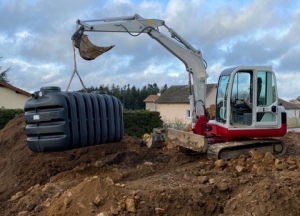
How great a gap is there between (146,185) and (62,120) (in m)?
1.87

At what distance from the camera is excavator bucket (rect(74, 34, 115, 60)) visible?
28.6 feet

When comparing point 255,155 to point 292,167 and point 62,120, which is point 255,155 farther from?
point 62,120

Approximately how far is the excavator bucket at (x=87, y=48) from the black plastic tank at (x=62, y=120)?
1394 mm

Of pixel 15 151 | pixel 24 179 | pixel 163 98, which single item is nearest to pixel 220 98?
pixel 24 179

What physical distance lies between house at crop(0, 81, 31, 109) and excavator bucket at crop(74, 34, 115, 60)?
1787cm

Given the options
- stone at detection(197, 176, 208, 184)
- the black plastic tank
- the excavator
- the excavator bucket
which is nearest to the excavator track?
the excavator

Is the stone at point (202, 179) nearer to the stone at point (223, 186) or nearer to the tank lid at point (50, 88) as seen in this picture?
the stone at point (223, 186)

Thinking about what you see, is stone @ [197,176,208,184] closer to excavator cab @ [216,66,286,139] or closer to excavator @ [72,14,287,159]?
excavator @ [72,14,287,159]

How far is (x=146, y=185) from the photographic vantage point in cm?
Answer: 626

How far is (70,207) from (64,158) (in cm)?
414

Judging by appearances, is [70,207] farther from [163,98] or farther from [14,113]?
[163,98]

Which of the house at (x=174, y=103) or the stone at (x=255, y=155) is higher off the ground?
the house at (x=174, y=103)

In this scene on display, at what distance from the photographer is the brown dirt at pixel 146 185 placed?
5418mm

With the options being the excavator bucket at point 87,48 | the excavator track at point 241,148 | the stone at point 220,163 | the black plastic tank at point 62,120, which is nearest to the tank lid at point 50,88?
the black plastic tank at point 62,120
